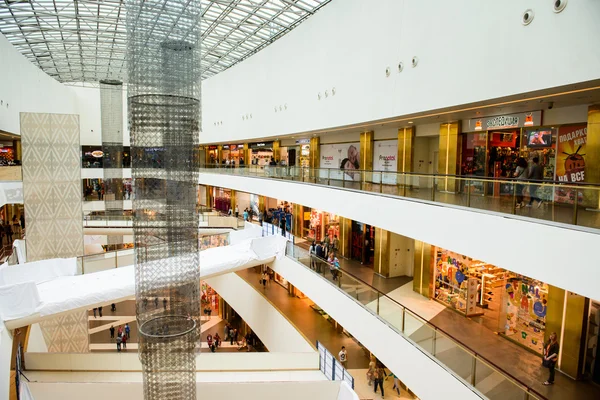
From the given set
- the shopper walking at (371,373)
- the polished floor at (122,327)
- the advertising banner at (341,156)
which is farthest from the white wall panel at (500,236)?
the polished floor at (122,327)

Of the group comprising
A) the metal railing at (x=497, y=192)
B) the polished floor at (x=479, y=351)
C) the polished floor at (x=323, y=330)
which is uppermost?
the metal railing at (x=497, y=192)

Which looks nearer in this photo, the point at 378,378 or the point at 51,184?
the point at 51,184

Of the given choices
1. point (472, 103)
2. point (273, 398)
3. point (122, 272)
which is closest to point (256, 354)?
point (273, 398)

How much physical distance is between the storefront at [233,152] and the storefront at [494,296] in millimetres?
23898

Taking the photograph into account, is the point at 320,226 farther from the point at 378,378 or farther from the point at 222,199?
the point at 222,199

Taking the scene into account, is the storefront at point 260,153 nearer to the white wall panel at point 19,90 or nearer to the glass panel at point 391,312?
the white wall panel at point 19,90

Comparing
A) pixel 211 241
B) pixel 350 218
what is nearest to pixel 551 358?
pixel 350 218

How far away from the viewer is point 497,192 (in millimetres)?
7852

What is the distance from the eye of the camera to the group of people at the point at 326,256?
14.0m

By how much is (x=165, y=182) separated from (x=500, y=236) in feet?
19.0

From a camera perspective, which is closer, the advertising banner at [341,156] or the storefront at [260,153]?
the advertising banner at [341,156]

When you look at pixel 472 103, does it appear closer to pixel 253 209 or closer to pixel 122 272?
pixel 122 272

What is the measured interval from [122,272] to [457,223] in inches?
391

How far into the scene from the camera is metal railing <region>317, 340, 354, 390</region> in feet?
38.5
